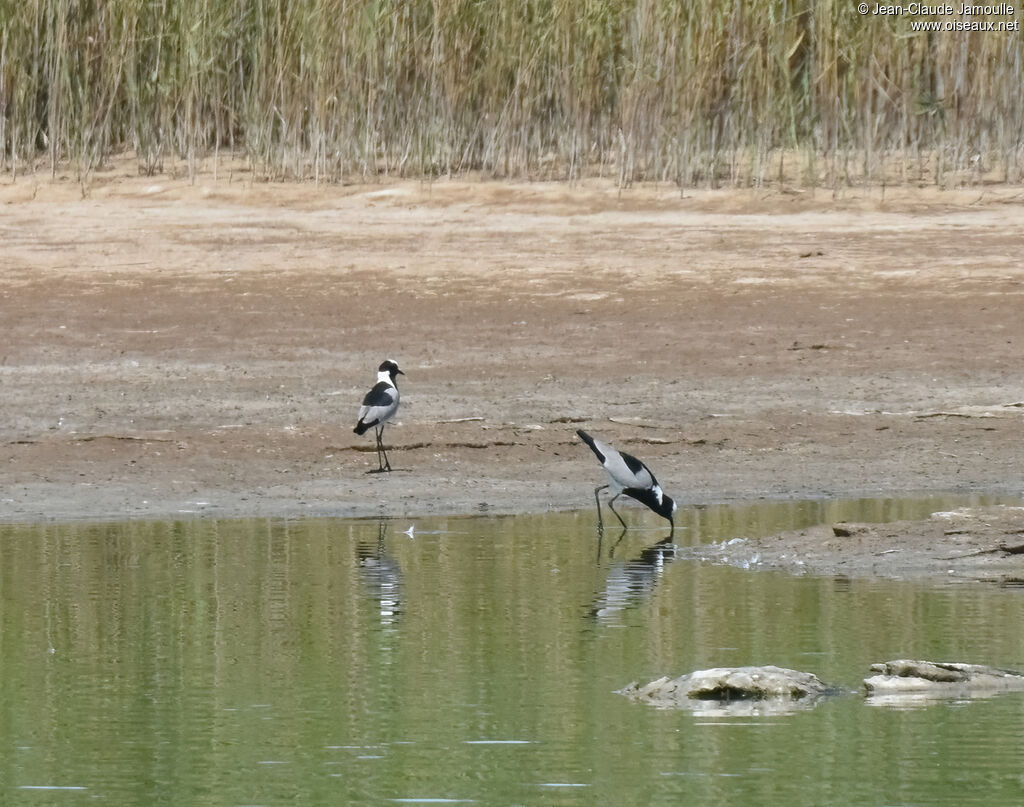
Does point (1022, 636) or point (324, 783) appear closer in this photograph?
point (324, 783)

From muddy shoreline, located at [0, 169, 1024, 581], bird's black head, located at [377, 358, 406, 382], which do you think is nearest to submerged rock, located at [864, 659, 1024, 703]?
muddy shoreline, located at [0, 169, 1024, 581]

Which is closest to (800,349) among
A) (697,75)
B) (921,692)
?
(697,75)

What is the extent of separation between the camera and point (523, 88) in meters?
18.0

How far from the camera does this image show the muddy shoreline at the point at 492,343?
37.2 ft

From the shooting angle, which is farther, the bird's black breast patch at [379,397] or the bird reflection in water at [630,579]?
the bird's black breast patch at [379,397]

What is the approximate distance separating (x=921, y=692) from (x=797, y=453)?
560 cm

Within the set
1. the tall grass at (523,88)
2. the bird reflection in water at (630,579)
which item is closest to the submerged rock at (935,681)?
the bird reflection in water at (630,579)

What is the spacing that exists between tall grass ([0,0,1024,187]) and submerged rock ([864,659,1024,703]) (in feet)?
37.3

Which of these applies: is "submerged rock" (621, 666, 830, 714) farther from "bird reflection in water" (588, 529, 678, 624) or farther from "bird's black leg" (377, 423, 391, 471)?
"bird's black leg" (377, 423, 391, 471)

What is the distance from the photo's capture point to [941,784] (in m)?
5.23

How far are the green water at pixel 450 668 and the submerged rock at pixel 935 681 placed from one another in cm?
10

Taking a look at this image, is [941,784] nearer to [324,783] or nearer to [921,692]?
[921,692]

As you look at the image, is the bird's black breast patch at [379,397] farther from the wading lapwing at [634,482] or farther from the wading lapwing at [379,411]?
the wading lapwing at [634,482]

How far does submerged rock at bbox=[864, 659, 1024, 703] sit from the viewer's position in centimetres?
621
